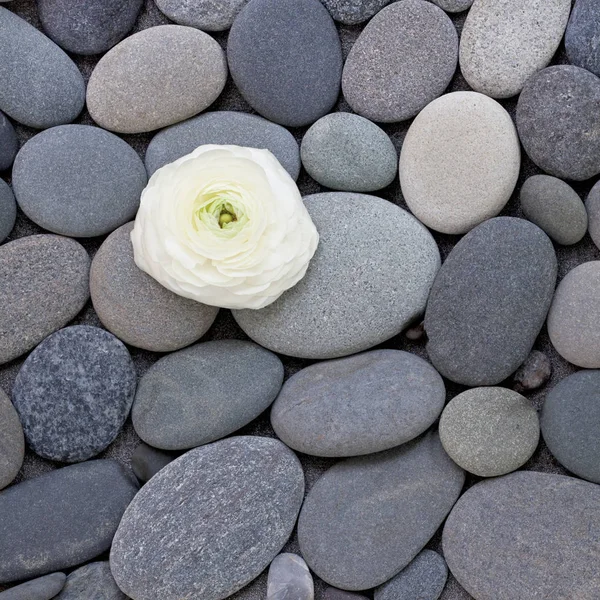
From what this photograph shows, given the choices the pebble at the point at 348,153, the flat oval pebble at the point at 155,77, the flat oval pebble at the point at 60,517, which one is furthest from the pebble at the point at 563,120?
the flat oval pebble at the point at 60,517

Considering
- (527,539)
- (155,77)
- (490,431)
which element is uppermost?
(155,77)

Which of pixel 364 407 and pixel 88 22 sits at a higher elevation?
pixel 88 22

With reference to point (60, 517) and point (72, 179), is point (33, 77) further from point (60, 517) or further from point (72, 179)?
point (60, 517)

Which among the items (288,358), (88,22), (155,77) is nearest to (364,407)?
(288,358)

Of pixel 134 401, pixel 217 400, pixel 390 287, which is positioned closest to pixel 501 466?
pixel 390 287

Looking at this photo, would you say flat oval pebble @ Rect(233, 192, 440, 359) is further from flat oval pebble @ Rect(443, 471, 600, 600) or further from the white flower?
flat oval pebble @ Rect(443, 471, 600, 600)

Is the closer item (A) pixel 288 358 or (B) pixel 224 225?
(B) pixel 224 225

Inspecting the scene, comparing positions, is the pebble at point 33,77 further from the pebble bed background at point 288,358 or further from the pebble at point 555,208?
the pebble at point 555,208

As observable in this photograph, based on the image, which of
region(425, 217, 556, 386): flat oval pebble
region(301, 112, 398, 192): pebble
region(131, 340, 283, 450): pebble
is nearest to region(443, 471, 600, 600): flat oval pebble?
region(425, 217, 556, 386): flat oval pebble
